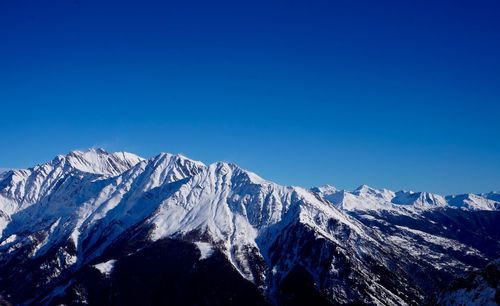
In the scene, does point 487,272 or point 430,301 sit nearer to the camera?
point 487,272

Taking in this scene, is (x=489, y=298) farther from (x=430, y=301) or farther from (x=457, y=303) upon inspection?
(x=430, y=301)

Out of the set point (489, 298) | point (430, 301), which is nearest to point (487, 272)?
point (489, 298)

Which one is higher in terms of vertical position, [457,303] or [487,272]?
[487,272]

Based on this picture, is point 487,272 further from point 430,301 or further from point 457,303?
point 430,301

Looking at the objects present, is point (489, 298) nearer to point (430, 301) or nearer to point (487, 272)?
point (487, 272)

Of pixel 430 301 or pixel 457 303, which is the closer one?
pixel 457 303
